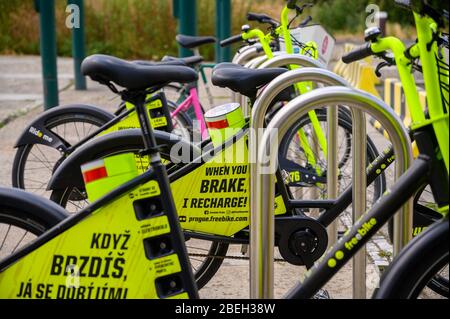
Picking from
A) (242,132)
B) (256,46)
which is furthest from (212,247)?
(256,46)

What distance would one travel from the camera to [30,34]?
17250 mm

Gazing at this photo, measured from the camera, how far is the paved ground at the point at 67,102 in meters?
4.31

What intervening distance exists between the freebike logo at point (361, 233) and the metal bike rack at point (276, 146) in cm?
34

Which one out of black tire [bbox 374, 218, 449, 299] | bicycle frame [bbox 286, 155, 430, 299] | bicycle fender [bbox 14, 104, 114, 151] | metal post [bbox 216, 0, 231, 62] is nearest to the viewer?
black tire [bbox 374, 218, 449, 299]

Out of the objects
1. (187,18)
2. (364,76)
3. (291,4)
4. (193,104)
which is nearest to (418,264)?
(291,4)

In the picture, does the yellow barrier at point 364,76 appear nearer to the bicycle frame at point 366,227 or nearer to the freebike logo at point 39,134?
the freebike logo at point 39,134

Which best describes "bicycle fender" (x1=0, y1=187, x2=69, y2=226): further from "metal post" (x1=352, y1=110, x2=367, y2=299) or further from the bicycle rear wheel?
"metal post" (x1=352, y1=110, x2=367, y2=299)

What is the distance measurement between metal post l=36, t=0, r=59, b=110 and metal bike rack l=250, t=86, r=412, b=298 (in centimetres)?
596

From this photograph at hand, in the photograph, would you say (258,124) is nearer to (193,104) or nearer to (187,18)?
(193,104)

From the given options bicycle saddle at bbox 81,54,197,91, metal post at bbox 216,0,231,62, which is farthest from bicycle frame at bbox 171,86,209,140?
metal post at bbox 216,0,231,62

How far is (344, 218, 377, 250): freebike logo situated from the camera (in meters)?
2.71

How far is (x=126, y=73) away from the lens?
9.67 ft

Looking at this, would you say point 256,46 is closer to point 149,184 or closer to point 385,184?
point 385,184

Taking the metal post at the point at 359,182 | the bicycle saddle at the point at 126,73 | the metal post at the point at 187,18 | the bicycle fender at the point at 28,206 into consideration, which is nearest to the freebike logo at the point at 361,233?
the metal post at the point at 359,182
